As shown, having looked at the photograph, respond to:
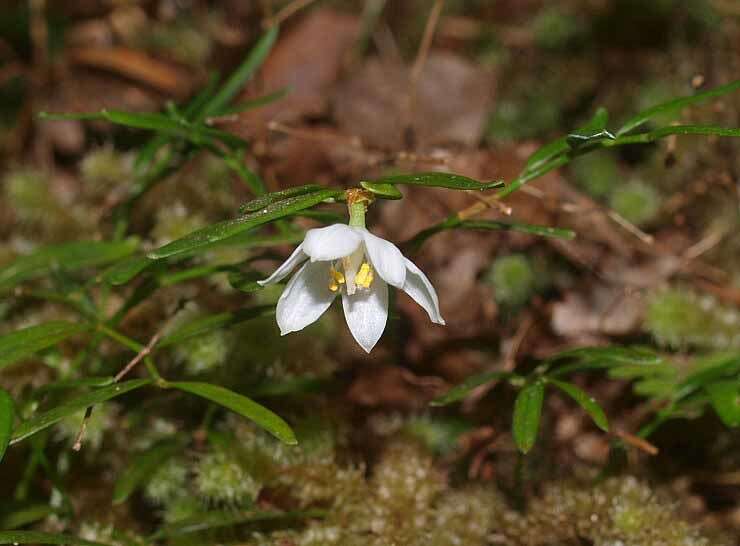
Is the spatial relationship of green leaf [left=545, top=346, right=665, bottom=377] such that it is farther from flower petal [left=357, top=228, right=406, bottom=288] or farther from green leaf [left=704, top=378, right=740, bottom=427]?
flower petal [left=357, top=228, right=406, bottom=288]

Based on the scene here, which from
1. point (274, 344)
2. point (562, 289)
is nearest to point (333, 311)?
point (274, 344)

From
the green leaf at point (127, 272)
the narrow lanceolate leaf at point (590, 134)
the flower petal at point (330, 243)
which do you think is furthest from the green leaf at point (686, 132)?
the green leaf at point (127, 272)

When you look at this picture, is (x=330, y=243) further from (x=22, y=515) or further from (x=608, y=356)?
(x=22, y=515)

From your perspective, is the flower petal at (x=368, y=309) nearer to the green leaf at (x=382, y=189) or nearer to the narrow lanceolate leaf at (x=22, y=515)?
the green leaf at (x=382, y=189)

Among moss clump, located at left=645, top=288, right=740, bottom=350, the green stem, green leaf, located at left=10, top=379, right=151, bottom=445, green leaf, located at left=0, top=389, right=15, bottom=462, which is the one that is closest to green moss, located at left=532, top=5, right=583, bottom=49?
moss clump, located at left=645, top=288, right=740, bottom=350

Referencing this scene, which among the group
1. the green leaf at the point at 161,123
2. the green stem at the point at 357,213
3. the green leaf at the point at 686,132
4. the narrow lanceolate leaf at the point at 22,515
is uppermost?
the green leaf at the point at 161,123
